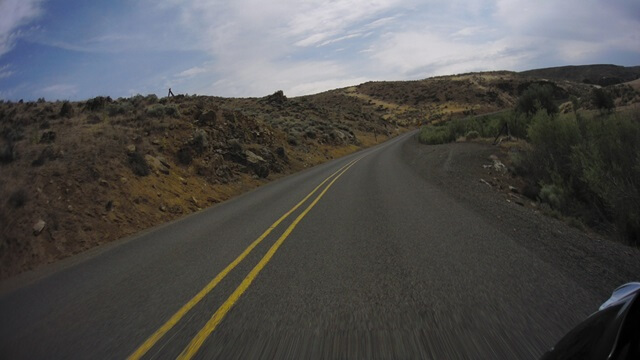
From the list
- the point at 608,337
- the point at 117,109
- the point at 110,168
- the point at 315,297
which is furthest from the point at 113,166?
the point at 608,337

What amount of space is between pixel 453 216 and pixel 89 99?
77.0 ft

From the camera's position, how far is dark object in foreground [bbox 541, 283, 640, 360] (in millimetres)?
1526

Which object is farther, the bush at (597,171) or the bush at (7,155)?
the bush at (7,155)

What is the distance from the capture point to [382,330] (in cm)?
370

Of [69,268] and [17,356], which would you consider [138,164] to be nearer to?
[69,268]

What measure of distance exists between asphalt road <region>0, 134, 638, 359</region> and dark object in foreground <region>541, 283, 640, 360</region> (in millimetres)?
1405

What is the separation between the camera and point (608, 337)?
1.61 m

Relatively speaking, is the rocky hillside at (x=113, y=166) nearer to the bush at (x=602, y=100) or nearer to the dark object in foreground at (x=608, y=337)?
the dark object in foreground at (x=608, y=337)

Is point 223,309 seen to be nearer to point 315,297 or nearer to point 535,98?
point 315,297

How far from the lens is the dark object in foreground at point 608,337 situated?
153 centimetres

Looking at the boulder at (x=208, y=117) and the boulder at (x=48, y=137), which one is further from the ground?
the boulder at (x=208, y=117)

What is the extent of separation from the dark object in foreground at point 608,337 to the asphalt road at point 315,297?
141 cm

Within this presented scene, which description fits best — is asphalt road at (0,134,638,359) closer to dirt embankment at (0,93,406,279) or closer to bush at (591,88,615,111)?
dirt embankment at (0,93,406,279)

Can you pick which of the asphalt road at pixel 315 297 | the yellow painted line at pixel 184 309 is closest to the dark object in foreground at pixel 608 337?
the asphalt road at pixel 315 297
